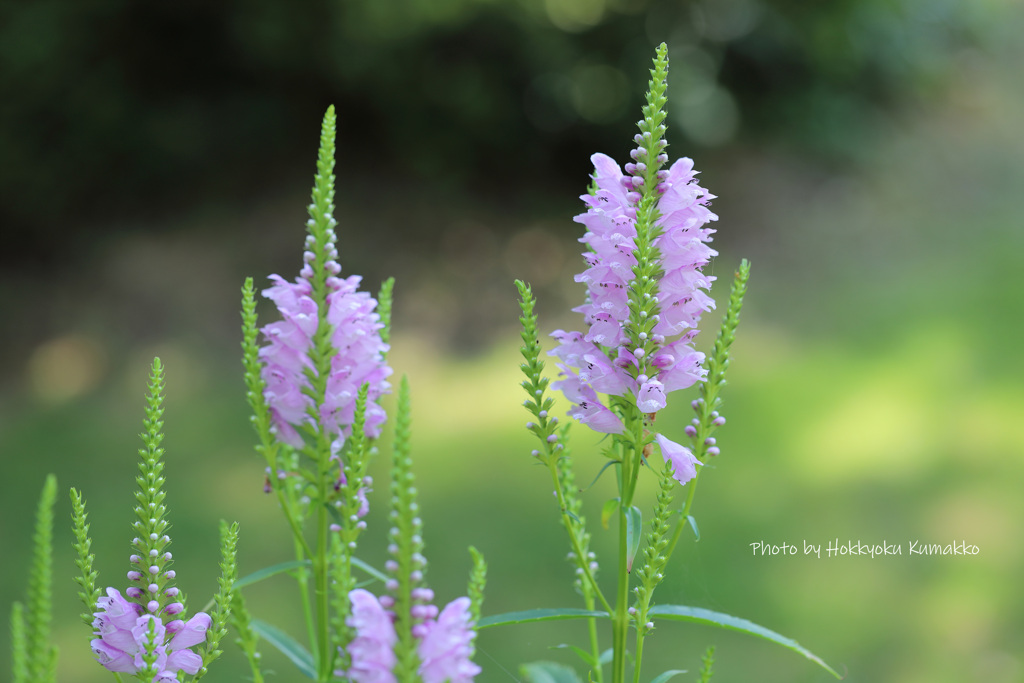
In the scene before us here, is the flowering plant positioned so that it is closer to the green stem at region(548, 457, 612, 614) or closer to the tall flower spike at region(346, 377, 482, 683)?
the green stem at region(548, 457, 612, 614)

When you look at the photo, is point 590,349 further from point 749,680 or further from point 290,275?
point 290,275

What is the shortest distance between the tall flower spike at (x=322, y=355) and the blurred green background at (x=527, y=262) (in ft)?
9.10

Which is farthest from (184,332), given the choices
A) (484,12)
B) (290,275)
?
(484,12)

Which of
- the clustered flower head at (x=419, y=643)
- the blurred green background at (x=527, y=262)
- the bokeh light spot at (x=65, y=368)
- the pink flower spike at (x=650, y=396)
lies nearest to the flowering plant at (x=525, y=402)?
the pink flower spike at (x=650, y=396)

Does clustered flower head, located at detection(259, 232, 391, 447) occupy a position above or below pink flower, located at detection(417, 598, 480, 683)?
above

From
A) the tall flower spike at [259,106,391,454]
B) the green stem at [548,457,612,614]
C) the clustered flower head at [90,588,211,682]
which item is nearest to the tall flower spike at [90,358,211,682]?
the clustered flower head at [90,588,211,682]

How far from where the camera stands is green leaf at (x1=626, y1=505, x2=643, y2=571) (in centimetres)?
122

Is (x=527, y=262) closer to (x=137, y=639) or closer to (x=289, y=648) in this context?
(x=289, y=648)

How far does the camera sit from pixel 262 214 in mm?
7504

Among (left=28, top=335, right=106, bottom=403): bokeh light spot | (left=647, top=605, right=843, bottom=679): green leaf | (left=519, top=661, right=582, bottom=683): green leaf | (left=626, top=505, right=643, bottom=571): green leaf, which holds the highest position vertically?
(left=28, top=335, right=106, bottom=403): bokeh light spot

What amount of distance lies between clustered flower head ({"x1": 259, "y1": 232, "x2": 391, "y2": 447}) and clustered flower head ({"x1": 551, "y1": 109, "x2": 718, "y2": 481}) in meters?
0.28

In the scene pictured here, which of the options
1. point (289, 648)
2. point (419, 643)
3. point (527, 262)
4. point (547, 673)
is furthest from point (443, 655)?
point (527, 262)

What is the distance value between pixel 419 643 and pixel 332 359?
52 cm

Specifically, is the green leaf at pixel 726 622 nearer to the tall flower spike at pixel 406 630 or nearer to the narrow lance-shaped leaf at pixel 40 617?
the tall flower spike at pixel 406 630
